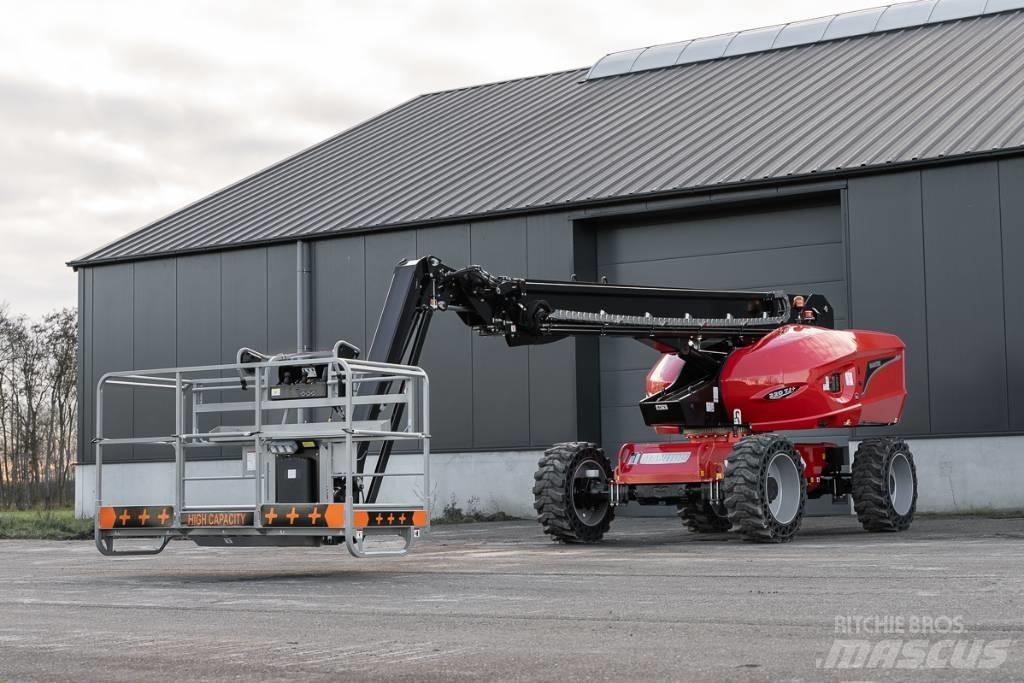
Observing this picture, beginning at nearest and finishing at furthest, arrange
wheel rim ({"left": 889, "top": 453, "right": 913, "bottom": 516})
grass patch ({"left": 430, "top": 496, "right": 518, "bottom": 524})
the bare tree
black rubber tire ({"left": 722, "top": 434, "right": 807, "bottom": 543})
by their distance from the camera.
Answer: black rubber tire ({"left": 722, "top": 434, "right": 807, "bottom": 543}), wheel rim ({"left": 889, "top": 453, "right": 913, "bottom": 516}), grass patch ({"left": 430, "top": 496, "right": 518, "bottom": 524}), the bare tree

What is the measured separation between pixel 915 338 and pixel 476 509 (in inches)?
371

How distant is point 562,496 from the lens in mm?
17281

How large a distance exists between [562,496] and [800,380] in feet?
11.3

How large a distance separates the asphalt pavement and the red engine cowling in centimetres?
223

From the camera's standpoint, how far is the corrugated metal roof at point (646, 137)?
26.3 meters

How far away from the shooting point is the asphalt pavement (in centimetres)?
740

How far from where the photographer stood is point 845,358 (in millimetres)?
18375

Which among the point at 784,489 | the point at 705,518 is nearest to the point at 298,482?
the point at 784,489

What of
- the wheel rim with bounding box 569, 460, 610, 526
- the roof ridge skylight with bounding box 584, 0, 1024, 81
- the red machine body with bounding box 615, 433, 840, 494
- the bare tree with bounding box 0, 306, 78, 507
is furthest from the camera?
the bare tree with bounding box 0, 306, 78, 507

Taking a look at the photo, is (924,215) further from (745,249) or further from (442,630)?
(442,630)

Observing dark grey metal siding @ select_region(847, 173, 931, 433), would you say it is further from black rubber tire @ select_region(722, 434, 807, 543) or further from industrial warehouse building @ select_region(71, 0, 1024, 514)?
black rubber tire @ select_region(722, 434, 807, 543)

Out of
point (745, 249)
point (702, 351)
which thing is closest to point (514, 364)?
point (745, 249)

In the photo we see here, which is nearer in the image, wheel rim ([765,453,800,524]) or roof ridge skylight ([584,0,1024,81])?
wheel rim ([765,453,800,524])

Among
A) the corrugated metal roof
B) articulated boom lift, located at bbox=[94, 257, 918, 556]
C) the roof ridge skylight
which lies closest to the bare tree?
the corrugated metal roof
